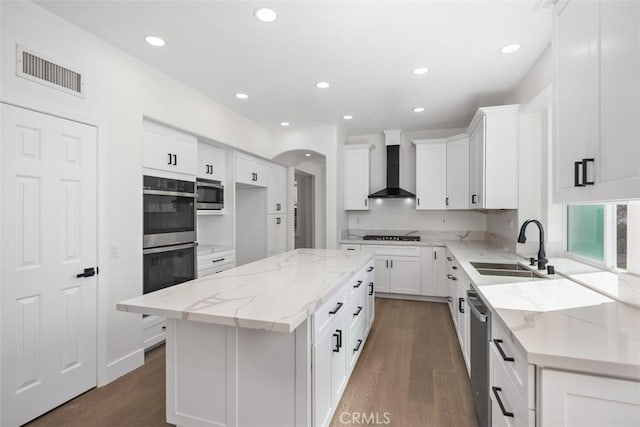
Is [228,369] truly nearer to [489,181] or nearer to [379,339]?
[379,339]

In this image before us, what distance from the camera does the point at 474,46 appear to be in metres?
2.40

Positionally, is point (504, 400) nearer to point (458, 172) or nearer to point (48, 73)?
point (48, 73)

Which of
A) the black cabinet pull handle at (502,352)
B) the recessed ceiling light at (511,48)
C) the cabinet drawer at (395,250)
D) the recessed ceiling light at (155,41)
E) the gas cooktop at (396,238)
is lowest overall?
the black cabinet pull handle at (502,352)

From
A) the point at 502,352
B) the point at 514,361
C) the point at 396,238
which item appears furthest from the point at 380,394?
the point at 396,238

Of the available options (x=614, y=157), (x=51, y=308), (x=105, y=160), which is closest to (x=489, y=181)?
(x=614, y=157)

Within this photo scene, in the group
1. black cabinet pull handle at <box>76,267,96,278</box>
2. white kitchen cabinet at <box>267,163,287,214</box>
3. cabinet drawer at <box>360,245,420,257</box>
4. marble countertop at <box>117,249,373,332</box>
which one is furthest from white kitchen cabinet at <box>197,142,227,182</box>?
cabinet drawer at <box>360,245,420,257</box>

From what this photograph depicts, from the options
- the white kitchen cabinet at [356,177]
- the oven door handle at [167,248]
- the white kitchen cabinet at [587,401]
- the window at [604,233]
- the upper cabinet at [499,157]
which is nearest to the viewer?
the white kitchen cabinet at [587,401]

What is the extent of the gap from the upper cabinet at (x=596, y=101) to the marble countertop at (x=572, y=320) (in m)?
0.50

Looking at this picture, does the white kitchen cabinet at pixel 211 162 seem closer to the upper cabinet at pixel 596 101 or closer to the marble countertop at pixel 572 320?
the marble countertop at pixel 572 320

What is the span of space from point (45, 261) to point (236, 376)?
1554 mm

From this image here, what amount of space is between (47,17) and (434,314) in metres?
4.67

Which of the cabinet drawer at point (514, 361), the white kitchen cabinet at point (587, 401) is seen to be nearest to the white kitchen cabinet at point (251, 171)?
the cabinet drawer at point (514, 361)

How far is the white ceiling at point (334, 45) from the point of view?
1.98 meters

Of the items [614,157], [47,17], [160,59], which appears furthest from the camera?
[160,59]
